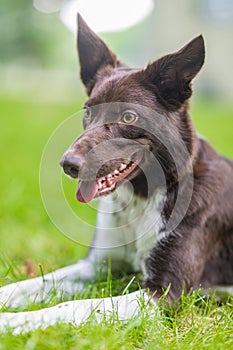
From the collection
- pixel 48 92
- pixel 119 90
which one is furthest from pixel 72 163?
pixel 48 92

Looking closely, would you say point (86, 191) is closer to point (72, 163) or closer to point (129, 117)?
point (72, 163)

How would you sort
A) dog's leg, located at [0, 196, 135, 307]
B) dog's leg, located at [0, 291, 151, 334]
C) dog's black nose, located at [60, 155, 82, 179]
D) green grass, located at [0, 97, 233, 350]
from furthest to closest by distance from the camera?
dog's leg, located at [0, 196, 135, 307] < dog's black nose, located at [60, 155, 82, 179] < dog's leg, located at [0, 291, 151, 334] < green grass, located at [0, 97, 233, 350]

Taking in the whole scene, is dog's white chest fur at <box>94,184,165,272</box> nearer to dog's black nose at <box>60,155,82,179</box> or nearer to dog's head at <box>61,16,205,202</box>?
dog's head at <box>61,16,205,202</box>

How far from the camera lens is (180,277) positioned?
2.93 metres

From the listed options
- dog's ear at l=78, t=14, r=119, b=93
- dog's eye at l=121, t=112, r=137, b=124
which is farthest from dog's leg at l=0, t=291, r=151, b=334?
dog's ear at l=78, t=14, r=119, b=93

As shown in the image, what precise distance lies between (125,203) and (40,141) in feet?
18.4

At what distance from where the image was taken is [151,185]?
3.09 m

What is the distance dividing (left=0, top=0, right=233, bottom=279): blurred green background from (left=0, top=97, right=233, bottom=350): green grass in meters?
0.02

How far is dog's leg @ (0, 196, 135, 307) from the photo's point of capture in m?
3.05

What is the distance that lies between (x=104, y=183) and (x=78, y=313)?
660 millimetres

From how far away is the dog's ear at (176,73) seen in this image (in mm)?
2861

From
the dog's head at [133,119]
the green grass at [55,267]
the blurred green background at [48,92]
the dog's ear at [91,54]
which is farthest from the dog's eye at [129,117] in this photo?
the blurred green background at [48,92]

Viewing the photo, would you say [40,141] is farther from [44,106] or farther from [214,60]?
[214,60]

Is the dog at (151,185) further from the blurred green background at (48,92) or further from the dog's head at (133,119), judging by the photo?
the blurred green background at (48,92)
